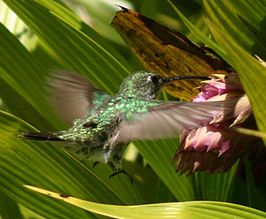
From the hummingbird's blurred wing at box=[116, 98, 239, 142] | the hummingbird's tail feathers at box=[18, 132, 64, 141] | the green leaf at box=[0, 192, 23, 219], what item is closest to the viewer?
the hummingbird's blurred wing at box=[116, 98, 239, 142]

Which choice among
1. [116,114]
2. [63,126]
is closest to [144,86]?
[116,114]

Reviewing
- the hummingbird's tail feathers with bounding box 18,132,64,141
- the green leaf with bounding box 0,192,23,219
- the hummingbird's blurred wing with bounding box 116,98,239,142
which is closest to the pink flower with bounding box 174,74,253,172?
the hummingbird's blurred wing with bounding box 116,98,239,142

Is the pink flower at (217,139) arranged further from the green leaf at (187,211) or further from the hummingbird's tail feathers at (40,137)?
the hummingbird's tail feathers at (40,137)

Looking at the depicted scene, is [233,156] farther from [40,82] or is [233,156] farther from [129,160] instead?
[129,160]

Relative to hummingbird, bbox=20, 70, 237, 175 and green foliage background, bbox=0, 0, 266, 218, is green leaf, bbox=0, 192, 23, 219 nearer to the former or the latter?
green foliage background, bbox=0, 0, 266, 218

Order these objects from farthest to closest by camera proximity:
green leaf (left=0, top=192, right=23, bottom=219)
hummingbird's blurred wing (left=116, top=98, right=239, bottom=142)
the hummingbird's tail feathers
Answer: green leaf (left=0, top=192, right=23, bottom=219) → the hummingbird's tail feathers → hummingbird's blurred wing (left=116, top=98, right=239, bottom=142)

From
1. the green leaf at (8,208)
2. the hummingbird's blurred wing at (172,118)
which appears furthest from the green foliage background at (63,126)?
the hummingbird's blurred wing at (172,118)

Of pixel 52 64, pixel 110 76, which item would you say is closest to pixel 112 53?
pixel 110 76
